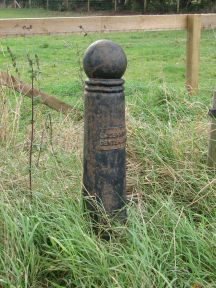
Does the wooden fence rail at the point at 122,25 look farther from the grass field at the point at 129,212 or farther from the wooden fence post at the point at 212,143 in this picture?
the wooden fence post at the point at 212,143

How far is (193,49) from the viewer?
6.35m

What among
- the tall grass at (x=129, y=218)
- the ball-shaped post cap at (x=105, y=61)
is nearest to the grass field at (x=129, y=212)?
the tall grass at (x=129, y=218)

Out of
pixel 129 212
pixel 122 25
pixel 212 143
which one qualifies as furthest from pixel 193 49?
pixel 129 212

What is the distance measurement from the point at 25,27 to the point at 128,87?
7.20ft

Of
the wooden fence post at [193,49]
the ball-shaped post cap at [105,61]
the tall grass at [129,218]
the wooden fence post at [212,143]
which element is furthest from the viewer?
the wooden fence post at [193,49]

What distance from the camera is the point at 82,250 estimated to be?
8.40 feet

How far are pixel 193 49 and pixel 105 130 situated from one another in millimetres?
3946

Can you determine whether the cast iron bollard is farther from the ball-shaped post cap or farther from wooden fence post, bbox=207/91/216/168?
wooden fence post, bbox=207/91/216/168

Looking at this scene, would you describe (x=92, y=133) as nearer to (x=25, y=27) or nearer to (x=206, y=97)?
(x=25, y=27)

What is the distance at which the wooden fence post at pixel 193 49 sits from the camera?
6.27m

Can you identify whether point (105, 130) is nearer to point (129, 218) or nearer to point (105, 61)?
point (105, 61)

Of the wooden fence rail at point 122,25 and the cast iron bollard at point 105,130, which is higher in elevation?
the wooden fence rail at point 122,25

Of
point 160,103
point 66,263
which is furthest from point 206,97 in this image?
point 66,263

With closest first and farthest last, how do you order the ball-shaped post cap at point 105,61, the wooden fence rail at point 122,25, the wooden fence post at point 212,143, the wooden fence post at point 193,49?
the ball-shaped post cap at point 105,61, the wooden fence post at point 212,143, the wooden fence rail at point 122,25, the wooden fence post at point 193,49
